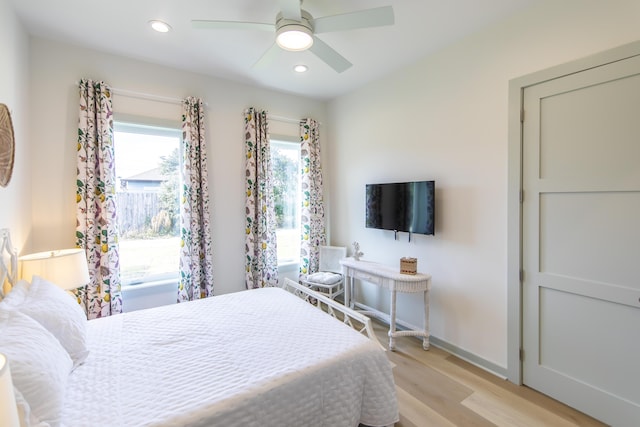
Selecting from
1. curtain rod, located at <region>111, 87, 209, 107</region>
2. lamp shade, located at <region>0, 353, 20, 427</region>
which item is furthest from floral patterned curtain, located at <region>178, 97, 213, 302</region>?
lamp shade, located at <region>0, 353, 20, 427</region>

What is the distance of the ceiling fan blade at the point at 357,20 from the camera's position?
1.66 meters

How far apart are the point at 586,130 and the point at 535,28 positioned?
835mm

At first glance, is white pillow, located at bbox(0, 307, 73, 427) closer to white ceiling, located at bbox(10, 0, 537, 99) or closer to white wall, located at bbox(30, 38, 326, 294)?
white wall, located at bbox(30, 38, 326, 294)

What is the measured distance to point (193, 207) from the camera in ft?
10.1

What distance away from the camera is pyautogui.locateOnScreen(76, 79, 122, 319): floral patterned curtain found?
258cm

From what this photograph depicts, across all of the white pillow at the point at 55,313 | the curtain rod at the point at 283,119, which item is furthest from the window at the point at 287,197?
the white pillow at the point at 55,313

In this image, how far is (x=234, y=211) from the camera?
3.45 meters

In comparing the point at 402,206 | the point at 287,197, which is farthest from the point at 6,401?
the point at 287,197

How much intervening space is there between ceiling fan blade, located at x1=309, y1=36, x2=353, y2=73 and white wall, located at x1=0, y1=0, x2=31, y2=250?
1.99 metres

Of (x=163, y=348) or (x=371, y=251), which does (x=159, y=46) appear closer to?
(x=163, y=348)

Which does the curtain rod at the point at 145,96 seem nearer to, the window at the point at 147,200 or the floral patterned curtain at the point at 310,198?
the window at the point at 147,200

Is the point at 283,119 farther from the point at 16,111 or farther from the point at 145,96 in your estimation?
the point at 16,111

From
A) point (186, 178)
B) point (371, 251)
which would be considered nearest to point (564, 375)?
→ point (371, 251)

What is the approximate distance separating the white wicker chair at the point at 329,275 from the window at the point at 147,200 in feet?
5.20
